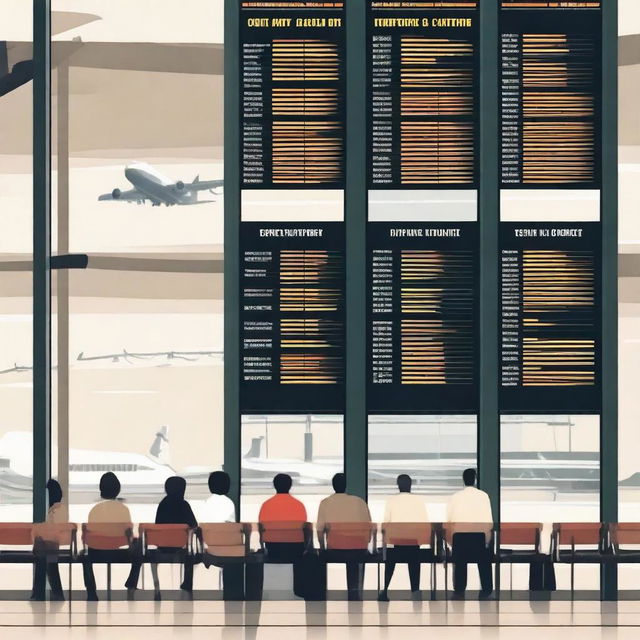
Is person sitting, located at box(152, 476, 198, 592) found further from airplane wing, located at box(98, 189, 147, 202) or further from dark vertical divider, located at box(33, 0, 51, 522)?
airplane wing, located at box(98, 189, 147, 202)

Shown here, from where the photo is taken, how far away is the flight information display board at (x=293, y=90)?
9.72 meters

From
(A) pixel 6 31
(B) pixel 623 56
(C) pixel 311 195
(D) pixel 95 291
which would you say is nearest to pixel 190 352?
(D) pixel 95 291

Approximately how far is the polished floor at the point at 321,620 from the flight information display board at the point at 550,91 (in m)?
3.43

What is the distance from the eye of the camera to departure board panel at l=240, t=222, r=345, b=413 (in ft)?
31.8

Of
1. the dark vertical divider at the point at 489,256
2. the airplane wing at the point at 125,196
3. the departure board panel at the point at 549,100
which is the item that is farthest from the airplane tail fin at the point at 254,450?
the departure board panel at the point at 549,100

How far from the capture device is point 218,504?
9.21 m

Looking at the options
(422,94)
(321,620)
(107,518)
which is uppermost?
(422,94)

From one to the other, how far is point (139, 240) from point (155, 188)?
0.50m

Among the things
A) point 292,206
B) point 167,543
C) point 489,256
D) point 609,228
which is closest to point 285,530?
point 167,543

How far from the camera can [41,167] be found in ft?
31.9

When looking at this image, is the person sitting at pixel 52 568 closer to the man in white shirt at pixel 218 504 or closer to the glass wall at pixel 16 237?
the glass wall at pixel 16 237

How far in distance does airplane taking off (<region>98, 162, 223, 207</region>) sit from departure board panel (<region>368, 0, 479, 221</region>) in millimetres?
1409

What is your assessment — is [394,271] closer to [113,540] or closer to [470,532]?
[470,532]

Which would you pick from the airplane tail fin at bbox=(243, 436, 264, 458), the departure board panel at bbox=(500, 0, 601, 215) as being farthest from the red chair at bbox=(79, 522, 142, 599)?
the departure board panel at bbox=(500, 0, 601, 215)
